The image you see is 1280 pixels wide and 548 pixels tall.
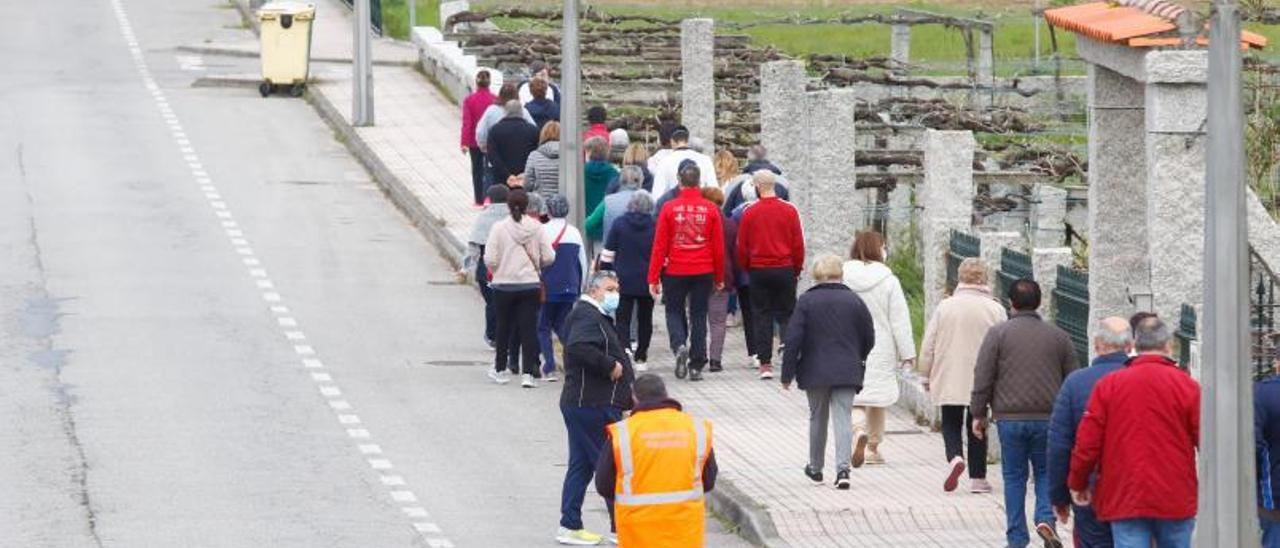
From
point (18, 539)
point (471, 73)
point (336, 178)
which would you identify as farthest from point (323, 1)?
point (18, 539)

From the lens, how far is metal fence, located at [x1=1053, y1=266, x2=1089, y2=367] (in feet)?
65.0

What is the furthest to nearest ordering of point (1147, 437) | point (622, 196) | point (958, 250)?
point (622, 196), point (958, 250), point (1147, 437)

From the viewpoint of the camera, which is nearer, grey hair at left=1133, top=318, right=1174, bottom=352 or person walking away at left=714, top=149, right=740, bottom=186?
grey hair at left=1133, top=318, right=1174, bottom=352

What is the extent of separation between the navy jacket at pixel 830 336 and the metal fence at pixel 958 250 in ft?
9.05

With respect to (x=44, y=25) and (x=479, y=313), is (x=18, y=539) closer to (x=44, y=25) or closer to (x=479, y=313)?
(x=479, y=313)

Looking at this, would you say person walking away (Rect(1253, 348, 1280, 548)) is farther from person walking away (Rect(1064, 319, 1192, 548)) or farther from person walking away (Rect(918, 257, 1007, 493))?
person walking away (Rect(918, 257, 1007, 493))

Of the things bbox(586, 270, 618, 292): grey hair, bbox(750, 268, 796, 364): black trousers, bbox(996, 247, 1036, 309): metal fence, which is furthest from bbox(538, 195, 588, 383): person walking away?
bbox(586, 270, 618, 292): grey hair

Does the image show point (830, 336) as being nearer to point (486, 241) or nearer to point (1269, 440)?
point (1269, 440)

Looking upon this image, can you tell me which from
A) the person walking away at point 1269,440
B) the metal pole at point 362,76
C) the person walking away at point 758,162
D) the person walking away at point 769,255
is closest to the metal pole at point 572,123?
the person walking away at point 758,162

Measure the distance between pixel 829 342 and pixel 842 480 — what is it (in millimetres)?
972

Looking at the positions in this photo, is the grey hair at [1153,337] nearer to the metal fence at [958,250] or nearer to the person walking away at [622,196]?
the metal fence at [958,250]

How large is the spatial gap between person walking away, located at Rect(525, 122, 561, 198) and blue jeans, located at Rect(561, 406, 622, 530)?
29.2 ft

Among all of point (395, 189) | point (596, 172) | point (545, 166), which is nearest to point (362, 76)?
point (395, 189)

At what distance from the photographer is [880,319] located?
19.9 metres
